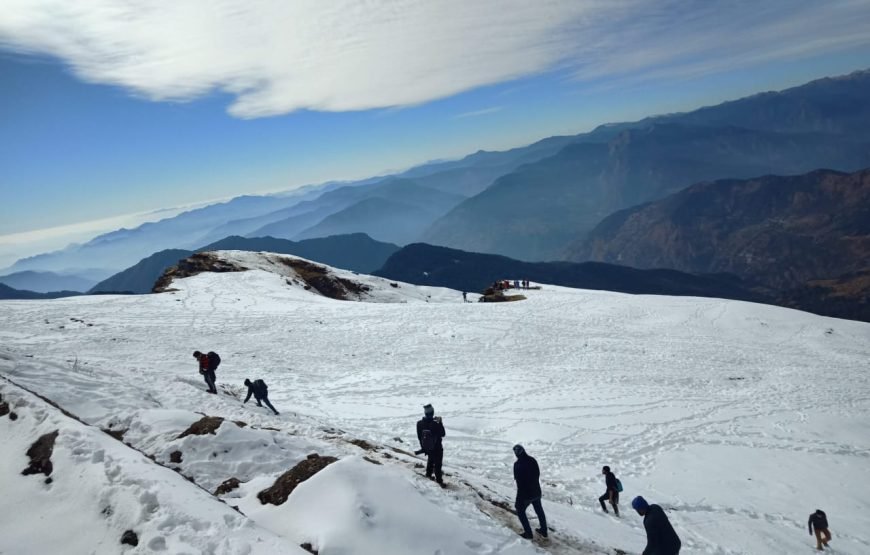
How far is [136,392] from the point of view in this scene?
1576 centimetres

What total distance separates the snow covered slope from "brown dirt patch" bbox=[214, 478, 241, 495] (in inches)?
9.5

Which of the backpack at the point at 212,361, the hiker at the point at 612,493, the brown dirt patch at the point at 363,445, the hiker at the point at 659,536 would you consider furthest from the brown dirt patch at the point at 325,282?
Answer: the hiker at the point at 659,536

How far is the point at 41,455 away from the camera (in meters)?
8.77

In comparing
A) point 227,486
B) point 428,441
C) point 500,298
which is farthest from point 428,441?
point 500,298

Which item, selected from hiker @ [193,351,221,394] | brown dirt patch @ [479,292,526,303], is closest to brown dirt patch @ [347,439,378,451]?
hiker @ [193,351,221,394]

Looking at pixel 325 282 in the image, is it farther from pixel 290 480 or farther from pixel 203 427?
pixel 290 480

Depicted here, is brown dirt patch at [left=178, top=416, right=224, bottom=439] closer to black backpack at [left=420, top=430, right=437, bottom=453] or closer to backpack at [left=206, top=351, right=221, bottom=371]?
black backpack at [left=420, top=430, right=437, bottom=453]

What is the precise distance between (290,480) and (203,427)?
4004 millimetres

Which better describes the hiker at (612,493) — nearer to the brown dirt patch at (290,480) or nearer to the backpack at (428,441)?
the backpack at (428,441)

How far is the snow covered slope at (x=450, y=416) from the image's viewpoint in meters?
8.15

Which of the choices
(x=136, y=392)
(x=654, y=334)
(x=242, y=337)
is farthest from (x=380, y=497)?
(x=654, y=334)

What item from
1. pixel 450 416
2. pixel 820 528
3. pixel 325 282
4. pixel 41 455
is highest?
pixel 325 282

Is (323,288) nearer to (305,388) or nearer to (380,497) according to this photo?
(305,388)

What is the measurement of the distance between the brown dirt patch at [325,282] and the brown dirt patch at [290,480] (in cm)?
5082
